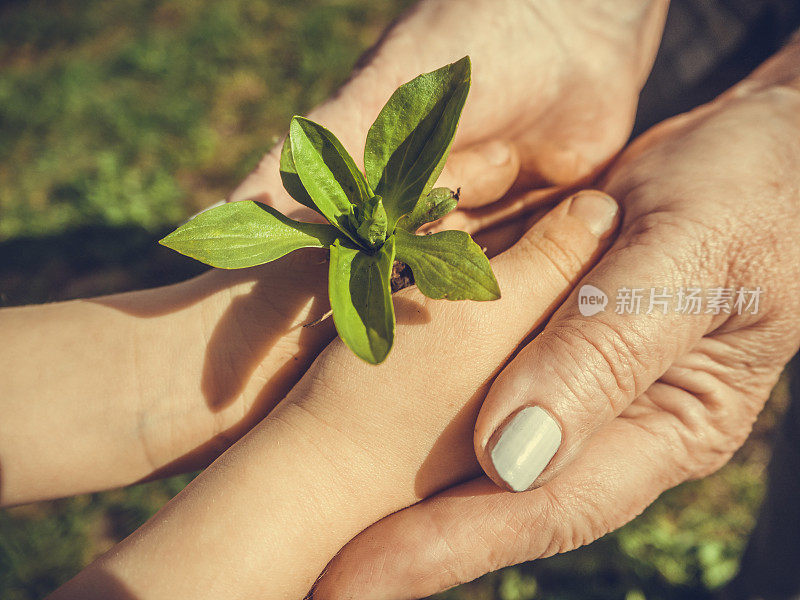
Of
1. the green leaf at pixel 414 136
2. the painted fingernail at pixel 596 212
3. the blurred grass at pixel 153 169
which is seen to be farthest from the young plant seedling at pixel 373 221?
the blurred grass at pixel 153 169

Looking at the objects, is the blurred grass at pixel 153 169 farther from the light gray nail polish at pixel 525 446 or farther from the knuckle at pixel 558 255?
the knuckle at pixel 558 255

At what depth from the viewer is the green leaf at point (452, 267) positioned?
5.60 ft

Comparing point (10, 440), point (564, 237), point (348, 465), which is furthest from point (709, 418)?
point (10, 440)

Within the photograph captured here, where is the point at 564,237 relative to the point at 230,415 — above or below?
below

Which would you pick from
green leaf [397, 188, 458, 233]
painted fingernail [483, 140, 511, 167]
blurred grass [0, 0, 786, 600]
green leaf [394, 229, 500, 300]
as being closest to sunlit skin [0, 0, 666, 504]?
painted fingernail [483, 140, 511, 167]

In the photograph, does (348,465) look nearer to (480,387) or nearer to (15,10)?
(480,387)

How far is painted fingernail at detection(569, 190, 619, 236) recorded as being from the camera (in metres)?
2.43

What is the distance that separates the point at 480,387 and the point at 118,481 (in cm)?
181

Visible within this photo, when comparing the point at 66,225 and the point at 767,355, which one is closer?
the point at 767,355

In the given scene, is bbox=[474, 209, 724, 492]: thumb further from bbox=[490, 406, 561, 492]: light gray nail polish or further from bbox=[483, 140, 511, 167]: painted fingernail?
bbox=[483, 140, 511, 167]: painted fingernail

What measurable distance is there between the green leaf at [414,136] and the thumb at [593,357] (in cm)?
70

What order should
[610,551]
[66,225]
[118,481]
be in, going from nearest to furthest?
[118,481] < [610,551] < [66,225]

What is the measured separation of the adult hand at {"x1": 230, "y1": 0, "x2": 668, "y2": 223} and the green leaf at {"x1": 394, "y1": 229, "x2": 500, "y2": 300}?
91cm

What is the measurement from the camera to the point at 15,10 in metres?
5.58
